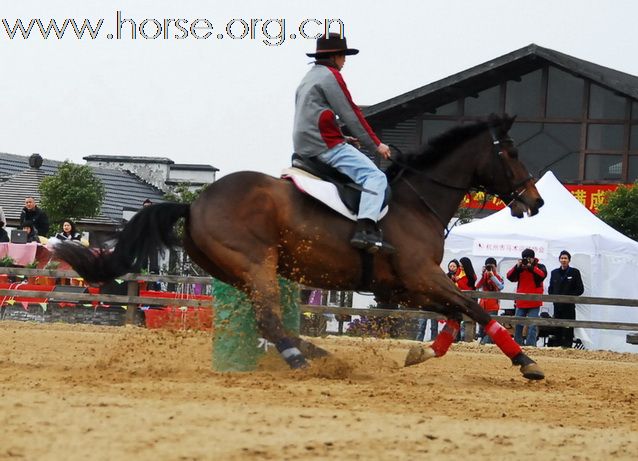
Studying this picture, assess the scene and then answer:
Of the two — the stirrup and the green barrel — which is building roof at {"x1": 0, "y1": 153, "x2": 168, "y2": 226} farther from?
the stirrup

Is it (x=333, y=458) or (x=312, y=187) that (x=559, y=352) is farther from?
(x=333, y=458)

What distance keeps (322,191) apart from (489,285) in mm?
10475

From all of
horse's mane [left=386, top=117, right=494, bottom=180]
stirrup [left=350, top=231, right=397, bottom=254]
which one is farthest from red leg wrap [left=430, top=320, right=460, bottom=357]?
horse's mane [left=386, top=117, right=494, bottom=180]

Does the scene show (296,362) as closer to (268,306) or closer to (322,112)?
(268,306)

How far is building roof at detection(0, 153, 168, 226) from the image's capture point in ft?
118

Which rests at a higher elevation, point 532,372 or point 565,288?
point 565,288

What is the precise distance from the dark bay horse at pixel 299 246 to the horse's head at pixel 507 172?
140 millimetres

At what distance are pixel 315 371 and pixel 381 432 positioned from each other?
297cm

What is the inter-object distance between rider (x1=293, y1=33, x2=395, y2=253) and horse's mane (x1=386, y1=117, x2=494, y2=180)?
17.9 inches

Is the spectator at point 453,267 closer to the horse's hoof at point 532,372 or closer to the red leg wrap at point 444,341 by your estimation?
the red leg wrap at point 444,341

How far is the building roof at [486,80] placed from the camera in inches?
1244

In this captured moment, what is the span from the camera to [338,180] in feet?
32.6

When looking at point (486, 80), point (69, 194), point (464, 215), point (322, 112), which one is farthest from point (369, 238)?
point (486, 80)

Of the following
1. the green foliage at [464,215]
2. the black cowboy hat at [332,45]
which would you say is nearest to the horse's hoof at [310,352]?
the black cowboy hat at [332,45]
